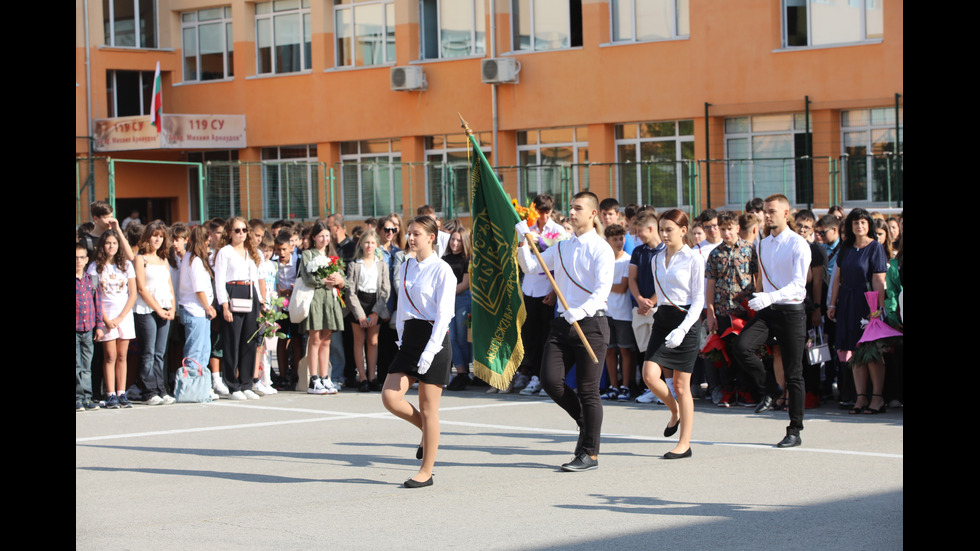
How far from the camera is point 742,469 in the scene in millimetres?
8812

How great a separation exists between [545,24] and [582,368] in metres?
23.6

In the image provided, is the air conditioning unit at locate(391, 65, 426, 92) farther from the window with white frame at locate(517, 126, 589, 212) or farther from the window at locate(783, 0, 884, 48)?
the window at locate(783, 0, 884, 48)

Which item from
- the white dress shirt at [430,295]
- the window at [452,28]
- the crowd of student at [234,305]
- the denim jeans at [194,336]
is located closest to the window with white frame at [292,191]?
the window at [452,28]

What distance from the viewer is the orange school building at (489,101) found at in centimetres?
2666

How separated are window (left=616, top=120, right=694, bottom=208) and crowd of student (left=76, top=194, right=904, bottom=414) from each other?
31.6 ft

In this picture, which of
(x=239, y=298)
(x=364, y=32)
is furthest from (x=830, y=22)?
(x=239, y=298)

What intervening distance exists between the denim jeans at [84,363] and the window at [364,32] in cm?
2227

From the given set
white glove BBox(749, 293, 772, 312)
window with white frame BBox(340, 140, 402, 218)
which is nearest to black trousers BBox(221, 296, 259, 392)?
white glove BBox(749, 293, 772, 312)

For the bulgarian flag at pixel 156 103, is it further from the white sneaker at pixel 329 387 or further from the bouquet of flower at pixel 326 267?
the white sneaker at pixel 329 387

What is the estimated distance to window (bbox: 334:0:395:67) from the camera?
34.5 m

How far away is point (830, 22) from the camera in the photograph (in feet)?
89.6

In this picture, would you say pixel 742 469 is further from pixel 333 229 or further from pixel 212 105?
pixel 212 105
